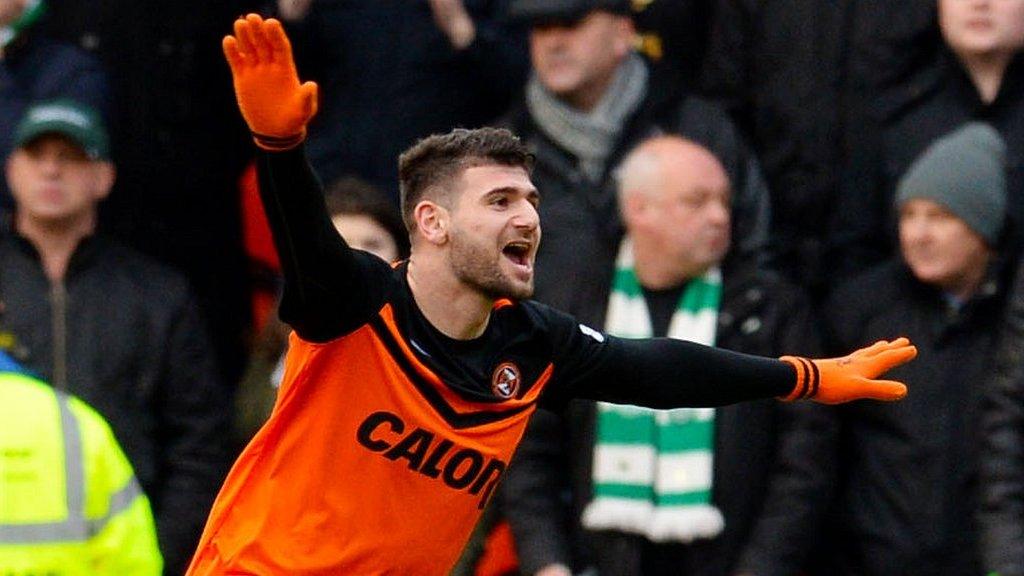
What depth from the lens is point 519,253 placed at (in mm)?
5629

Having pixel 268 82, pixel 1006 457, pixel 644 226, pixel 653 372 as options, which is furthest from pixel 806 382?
pixel 268 82

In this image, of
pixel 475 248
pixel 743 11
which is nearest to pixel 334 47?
pixel 743 11

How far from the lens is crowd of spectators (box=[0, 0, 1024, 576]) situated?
7293 mm

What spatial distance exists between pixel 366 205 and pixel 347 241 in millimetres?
183

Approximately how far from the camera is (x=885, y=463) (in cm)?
732

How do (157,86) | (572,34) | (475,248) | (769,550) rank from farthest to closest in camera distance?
(157,86)
(572,34)
(769,550)
(475,248)

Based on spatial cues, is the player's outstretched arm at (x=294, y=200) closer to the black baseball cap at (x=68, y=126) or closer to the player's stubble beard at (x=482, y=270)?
the player's stubble beard at (x=482, y=270)

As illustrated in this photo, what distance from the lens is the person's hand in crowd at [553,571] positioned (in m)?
7.17

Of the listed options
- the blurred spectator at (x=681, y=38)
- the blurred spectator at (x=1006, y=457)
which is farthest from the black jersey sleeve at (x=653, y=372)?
the blurred spectator at (x=681, y=38)

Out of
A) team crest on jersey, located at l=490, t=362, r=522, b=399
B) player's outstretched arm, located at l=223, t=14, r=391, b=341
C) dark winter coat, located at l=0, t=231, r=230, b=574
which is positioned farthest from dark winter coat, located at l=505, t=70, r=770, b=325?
player's outstretched arm, located at l=223, t=14, r=391, b=341

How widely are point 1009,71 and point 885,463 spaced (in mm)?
1304

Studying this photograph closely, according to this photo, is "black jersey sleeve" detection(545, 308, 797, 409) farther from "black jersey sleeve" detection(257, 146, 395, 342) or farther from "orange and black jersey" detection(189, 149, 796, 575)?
"black jersey sleeve" detection(257, 146, 395, 342)

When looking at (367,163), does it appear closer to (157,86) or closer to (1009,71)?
(157,86)

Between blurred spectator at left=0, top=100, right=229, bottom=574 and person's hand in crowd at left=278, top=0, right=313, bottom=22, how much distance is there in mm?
760
